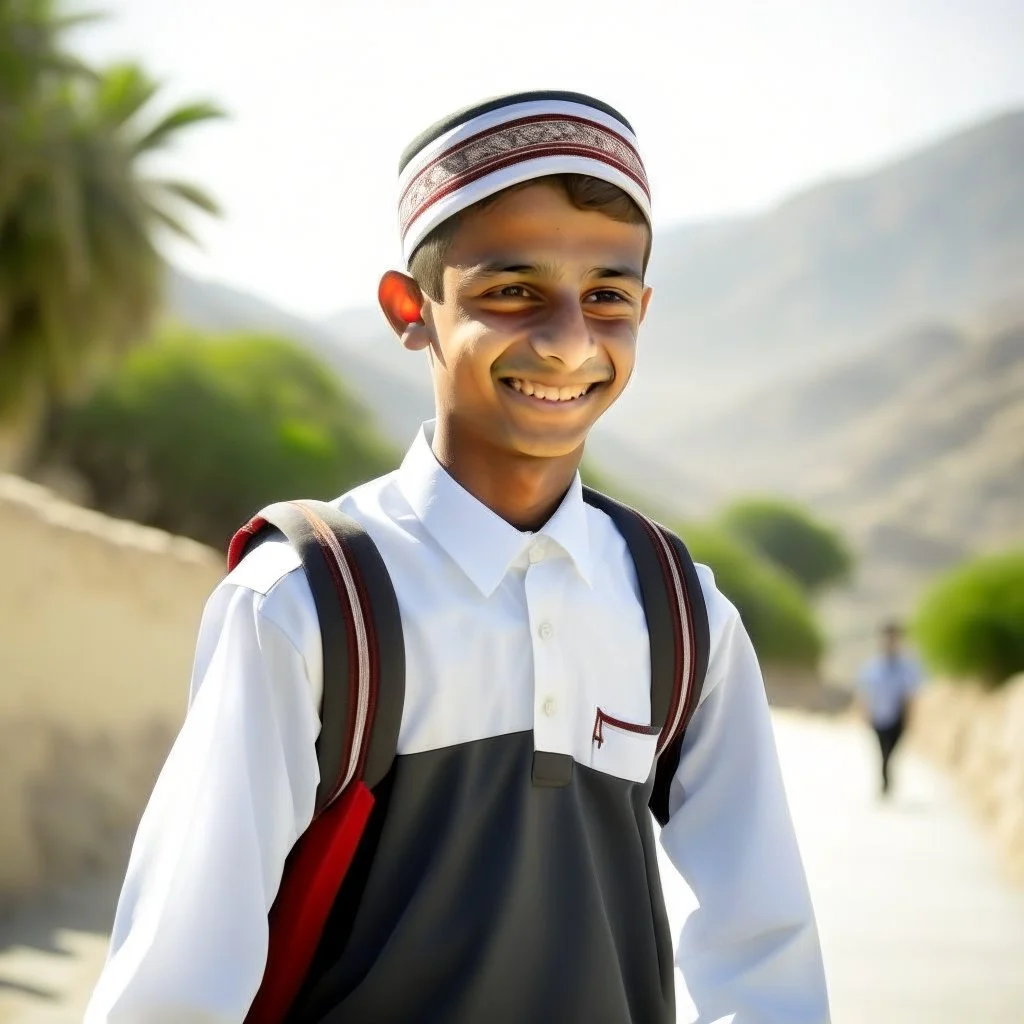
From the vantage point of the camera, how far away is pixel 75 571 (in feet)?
21.0

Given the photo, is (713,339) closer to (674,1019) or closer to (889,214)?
(889,214)

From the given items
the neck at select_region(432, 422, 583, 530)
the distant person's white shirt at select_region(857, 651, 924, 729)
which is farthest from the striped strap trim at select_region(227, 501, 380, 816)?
the distant person's white shirt at select_region(857, 651, 924, 729)

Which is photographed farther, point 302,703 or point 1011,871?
point 1011,871

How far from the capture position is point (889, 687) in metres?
10.0

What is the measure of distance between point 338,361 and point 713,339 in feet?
173

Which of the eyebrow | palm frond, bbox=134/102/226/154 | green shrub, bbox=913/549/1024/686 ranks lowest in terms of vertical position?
the eyebrow

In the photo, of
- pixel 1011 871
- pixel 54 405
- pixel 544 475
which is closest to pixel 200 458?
pixel 54 405

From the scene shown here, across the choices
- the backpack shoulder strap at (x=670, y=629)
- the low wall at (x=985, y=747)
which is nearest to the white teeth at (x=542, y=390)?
the backpack shoulder strap at (x=670, y=629)

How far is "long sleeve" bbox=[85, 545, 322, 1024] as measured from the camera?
126cm

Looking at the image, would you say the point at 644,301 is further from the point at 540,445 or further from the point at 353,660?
the point at 353,660

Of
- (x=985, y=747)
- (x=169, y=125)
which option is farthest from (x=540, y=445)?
(x=169, y=125)

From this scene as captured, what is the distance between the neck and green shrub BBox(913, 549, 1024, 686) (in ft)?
50.5

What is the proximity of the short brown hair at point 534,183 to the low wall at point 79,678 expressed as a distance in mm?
4671

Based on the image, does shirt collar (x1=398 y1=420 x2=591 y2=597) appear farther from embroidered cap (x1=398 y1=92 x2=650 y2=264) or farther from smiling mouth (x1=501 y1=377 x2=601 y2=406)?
embroidered cap (x1=398 y1=92 x2=650 y2=264)
